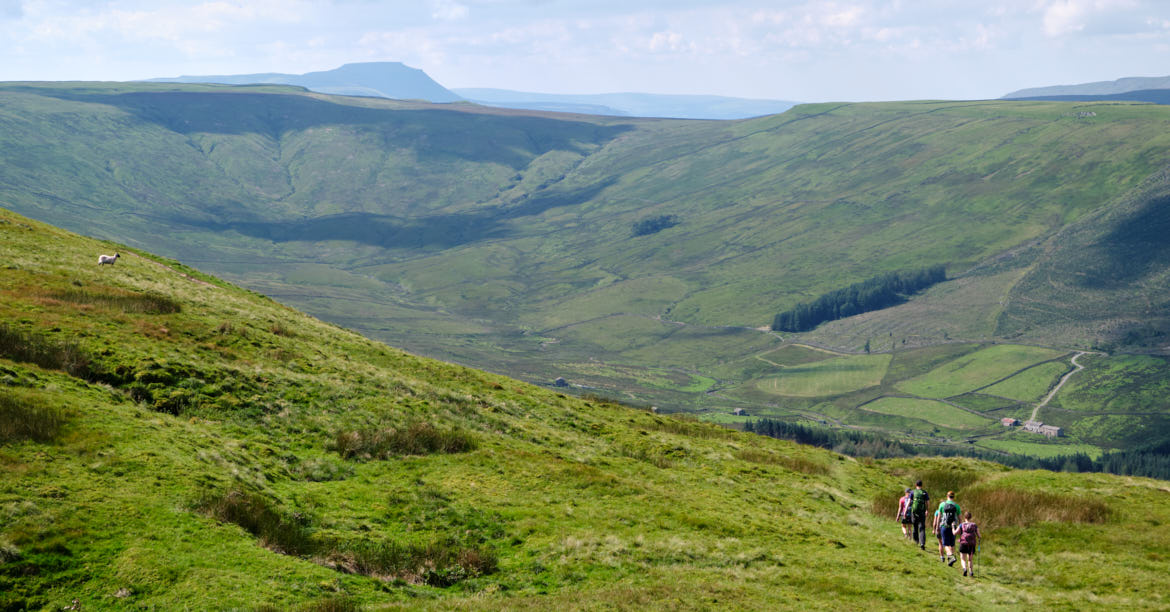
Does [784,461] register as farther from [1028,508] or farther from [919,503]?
[919,503]

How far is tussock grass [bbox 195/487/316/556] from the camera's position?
23.1m

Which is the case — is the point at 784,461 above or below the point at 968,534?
below

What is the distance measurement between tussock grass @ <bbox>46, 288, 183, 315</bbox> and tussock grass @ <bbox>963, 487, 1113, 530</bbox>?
4750 cm

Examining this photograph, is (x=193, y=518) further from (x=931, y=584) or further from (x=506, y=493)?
(x=931, y=584)

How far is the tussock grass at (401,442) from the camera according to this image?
3403 cm

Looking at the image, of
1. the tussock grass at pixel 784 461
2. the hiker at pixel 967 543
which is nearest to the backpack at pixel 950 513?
the hiker at pixel 967 543

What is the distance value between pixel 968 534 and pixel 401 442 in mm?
23986

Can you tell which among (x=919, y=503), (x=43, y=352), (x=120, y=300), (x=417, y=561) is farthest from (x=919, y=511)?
(x=120, y=300)

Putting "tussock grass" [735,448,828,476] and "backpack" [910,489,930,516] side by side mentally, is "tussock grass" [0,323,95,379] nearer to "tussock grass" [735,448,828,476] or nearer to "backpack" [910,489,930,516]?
"backpack" [910,489,930,516]

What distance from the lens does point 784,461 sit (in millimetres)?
53406

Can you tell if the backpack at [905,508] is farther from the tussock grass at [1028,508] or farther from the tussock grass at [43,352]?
the tussock grass at [43,352]

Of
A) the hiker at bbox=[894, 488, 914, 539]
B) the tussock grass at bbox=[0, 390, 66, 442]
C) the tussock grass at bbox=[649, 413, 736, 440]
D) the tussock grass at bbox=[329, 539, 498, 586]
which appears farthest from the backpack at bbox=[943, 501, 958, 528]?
the tussock grass at bbox=[0, 390, 66, 442]

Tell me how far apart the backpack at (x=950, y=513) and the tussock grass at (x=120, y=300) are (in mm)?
43352

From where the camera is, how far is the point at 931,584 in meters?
27.2
